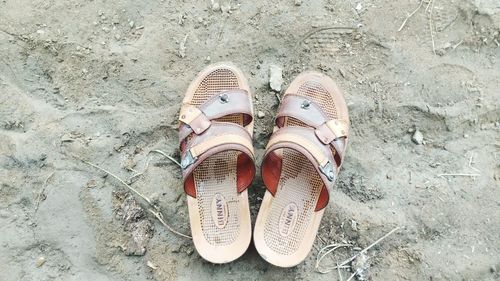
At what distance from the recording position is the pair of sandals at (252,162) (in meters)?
2.57

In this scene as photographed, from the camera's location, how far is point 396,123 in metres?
2.82

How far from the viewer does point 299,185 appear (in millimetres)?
2758

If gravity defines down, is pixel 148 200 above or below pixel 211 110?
below

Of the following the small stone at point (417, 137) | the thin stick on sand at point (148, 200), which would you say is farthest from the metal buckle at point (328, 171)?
the thin stick on sand at point (148, 200)

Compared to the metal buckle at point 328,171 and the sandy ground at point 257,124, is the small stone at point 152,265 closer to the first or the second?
the sandy ground at point 257,124

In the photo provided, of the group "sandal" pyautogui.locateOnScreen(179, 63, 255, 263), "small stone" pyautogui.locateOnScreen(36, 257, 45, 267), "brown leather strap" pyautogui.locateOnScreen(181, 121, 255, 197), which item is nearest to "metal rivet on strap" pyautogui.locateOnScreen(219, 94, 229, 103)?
"sandal" pyautogui.locateOnScreen(179, 63, 255, 263)

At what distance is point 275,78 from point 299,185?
20.1 inches

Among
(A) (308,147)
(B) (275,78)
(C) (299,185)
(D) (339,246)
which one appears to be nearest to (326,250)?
(D) (339,246)

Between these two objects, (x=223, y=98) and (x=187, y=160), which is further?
(x=223, y=98)

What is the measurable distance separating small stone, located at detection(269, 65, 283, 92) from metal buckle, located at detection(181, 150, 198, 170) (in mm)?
535

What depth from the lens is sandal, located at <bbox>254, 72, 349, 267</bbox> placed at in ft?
8.41

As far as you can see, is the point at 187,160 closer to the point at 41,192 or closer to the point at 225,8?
the point at 41,192

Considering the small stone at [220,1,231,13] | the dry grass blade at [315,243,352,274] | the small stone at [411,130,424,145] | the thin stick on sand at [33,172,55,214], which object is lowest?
the dry grass blade at [315,243,352,274]

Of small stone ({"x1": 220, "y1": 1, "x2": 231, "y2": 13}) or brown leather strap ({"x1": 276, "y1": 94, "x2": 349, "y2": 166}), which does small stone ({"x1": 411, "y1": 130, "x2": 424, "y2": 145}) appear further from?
small stone ({"x1": 220, "y1": 1, "x2": 231, "y2": 13})
